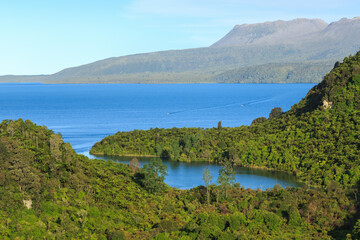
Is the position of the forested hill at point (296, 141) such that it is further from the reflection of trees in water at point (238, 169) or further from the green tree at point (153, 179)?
the green tree at point (153, 179)

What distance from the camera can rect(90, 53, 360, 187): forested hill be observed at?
101312mm

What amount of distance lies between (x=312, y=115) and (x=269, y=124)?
49.9 feet

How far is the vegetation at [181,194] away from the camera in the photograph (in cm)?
6116

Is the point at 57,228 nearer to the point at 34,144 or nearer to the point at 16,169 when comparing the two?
the point at 16,169

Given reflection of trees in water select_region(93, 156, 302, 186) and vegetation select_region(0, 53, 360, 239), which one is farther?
reflection of trees in water select_region(93, 156, 302, 186)

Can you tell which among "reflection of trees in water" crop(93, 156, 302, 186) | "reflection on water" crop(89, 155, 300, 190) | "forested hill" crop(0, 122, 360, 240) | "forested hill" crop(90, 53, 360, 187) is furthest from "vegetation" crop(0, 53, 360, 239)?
"reflection on water" crop(89, 155, 300, 190)

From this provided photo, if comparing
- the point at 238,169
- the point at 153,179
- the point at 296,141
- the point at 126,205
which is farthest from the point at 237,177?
the point at 126,205

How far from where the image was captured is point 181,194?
3322 inches

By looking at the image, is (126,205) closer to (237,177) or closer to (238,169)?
(237,177)

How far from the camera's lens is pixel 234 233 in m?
62.0

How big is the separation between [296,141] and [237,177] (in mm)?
20078

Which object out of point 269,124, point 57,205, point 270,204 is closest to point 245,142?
point 269,124

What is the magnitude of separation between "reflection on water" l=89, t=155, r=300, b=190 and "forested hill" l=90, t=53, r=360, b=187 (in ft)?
11.0

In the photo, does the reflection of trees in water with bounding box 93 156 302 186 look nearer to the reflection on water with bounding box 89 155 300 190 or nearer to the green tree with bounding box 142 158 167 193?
the reflection on water with bounding box 89 155 300 190
